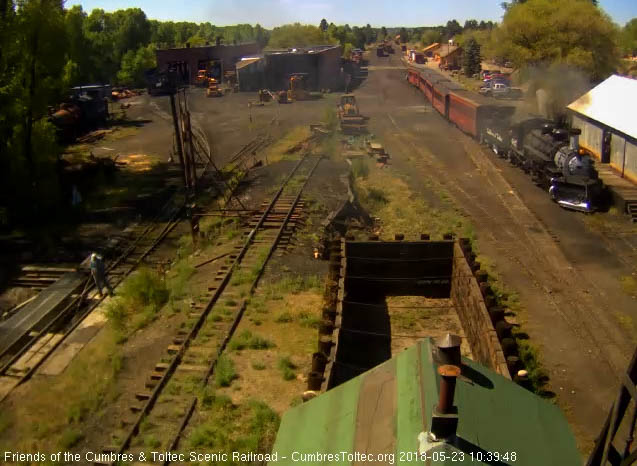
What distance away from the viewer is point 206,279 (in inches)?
632

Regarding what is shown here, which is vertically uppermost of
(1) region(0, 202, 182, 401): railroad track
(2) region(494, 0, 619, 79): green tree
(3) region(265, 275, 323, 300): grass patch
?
(2) region(494, 0, 619, 79): green tree

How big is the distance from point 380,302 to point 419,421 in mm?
10082

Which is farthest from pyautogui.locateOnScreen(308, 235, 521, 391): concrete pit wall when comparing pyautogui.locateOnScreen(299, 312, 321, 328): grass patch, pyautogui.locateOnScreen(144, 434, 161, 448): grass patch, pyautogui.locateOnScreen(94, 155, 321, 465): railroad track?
pyautogui.locateOnScreen(144, 434, 161, 448): grass patch

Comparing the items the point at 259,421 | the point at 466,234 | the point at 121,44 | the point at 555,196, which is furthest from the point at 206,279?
the point at 121,44

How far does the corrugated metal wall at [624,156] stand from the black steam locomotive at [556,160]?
2750mm

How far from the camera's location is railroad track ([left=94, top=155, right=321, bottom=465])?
9469mm

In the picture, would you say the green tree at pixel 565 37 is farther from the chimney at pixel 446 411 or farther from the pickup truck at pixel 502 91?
the chimney at pixel 446 411

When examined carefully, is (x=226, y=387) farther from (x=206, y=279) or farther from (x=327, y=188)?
(x=327, y=188)

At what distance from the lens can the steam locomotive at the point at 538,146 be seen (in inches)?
848

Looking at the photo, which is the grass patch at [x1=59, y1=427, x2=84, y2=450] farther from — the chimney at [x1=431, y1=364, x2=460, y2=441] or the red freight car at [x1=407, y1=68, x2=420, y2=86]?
the red freight car at [x1=407, y1=68, x2=420, y2=86]

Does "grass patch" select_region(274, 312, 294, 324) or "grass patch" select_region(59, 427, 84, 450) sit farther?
"grass patch" select_region(274, 312, 294, 324)

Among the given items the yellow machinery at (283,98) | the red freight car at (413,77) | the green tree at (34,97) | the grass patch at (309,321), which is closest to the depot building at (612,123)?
the grass patch at (309,321)

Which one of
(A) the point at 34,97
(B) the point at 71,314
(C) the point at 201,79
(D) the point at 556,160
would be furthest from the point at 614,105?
(C) the point at 201,79

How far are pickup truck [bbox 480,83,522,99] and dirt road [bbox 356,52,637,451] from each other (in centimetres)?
2018
